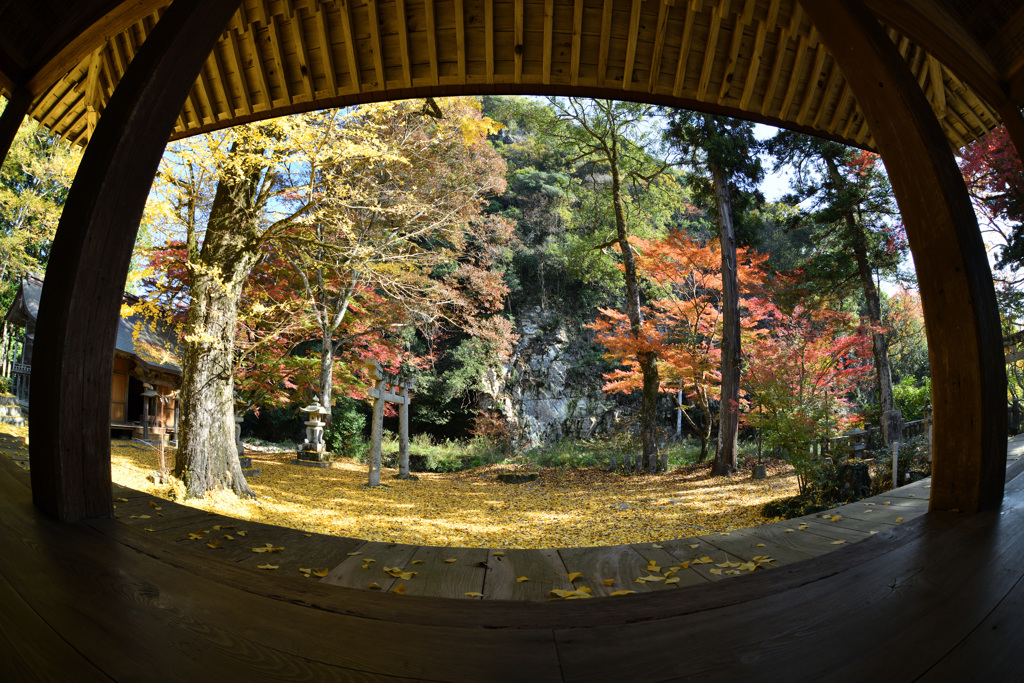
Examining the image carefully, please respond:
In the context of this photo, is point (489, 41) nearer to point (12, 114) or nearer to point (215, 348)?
point (12, 114)

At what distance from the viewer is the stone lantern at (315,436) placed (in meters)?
11.0

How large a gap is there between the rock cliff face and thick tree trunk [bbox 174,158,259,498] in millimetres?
9003

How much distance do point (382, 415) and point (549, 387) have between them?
773 centimetres

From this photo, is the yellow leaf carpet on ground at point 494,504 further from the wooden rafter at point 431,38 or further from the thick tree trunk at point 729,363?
the wooden rafter at point 431,38

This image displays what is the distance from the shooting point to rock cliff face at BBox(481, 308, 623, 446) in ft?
49.1

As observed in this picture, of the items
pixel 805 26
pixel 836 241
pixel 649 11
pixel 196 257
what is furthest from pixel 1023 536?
pixel 836 241

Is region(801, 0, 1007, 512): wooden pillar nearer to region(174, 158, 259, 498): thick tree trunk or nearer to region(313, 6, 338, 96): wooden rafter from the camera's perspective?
region(313, 6, 338, 96): wooden rafter

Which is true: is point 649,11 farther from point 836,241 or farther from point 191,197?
point 836,241

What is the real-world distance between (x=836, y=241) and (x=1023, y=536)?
10217 millimetres

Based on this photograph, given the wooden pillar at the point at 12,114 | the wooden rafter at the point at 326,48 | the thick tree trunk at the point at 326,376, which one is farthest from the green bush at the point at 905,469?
the thick tree trunk at the point at 326,376

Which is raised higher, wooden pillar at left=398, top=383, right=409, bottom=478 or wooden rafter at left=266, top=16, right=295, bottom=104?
wooden rafter at left=266, top=16, right=295, bottom=104

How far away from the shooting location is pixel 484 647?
1.12 m

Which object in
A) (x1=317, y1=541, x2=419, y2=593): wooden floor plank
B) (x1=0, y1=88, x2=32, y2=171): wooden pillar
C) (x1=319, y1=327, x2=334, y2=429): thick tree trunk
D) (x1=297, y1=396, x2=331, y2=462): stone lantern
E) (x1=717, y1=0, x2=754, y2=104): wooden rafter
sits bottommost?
(x1=297, y1=396, x2=331, y2=462): stone lantern

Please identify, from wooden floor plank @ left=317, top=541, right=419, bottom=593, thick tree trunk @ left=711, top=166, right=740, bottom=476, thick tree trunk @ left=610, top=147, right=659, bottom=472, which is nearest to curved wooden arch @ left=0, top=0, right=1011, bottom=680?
wooden floor plank @ left=317, top=541, right=419, bottom=593
